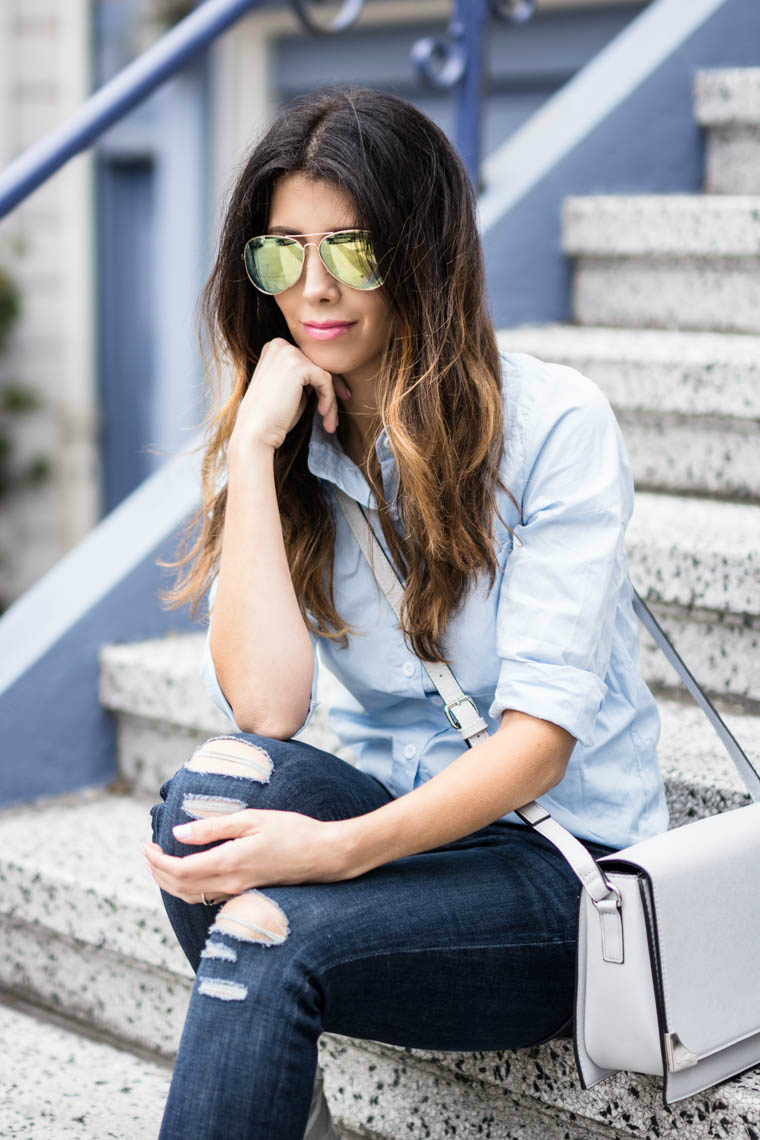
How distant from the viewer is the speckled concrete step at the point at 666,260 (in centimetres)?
279

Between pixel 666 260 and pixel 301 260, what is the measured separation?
56.3 inches

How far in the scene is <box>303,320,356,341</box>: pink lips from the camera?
5.57 feet

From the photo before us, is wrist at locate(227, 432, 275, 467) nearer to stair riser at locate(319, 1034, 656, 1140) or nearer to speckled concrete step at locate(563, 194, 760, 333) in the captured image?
stair riser at locate(319, 1034, 656, 1140)

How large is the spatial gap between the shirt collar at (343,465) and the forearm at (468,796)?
0.34 meters

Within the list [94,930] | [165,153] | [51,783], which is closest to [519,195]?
[51,783]

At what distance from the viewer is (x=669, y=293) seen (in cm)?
291

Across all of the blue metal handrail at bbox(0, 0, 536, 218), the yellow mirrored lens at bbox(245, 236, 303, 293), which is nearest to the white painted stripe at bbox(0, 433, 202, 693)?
the blue metal handrail at bbox(0, 0, 536, 218)

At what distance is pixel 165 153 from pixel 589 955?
16.5 ft

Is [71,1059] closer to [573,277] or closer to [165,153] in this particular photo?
[573,277]

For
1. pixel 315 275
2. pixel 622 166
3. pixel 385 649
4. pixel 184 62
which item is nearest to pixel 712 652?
pixel 385 649

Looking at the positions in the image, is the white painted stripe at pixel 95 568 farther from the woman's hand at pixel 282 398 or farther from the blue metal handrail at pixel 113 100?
the woman's hand at pixel 282 398

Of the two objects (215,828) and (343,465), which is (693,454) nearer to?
(343,465)

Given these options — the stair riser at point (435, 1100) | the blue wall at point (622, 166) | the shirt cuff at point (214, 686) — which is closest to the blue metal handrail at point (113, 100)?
the blue wall at point (622, 166)

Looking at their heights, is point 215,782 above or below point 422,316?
below
